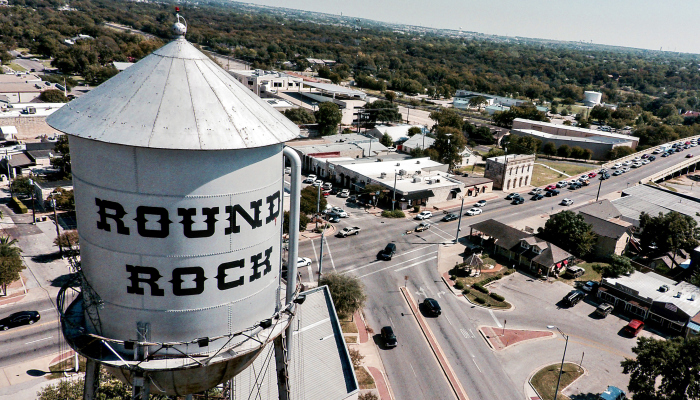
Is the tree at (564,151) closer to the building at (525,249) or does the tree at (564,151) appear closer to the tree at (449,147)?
the tree at (449,147)

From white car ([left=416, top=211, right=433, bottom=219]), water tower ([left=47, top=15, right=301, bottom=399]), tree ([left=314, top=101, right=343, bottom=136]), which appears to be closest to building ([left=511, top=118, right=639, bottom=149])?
tree ([left=314, top=101, right=343, bottom=136])

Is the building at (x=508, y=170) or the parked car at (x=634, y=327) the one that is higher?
the building at (x=508, y=170)

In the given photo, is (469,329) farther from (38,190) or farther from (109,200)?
(38,190)

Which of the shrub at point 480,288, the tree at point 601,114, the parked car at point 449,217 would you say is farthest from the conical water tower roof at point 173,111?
the tree at point 601,114

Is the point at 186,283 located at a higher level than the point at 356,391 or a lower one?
higher

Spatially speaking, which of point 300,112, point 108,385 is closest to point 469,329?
point 108,385
